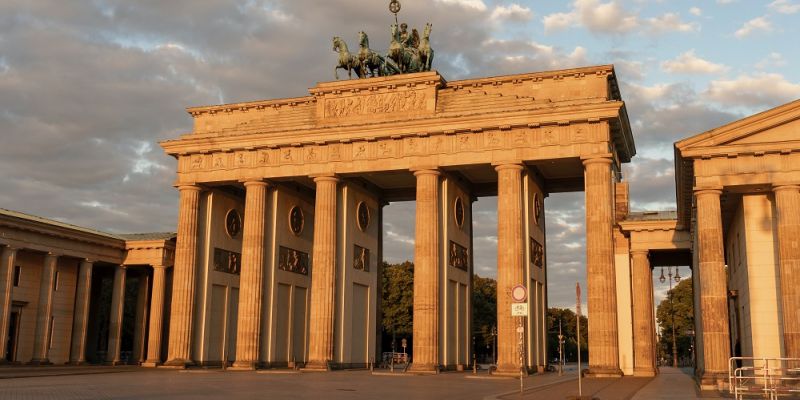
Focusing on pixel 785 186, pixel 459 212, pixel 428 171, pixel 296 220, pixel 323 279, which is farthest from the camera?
pixel 296 220

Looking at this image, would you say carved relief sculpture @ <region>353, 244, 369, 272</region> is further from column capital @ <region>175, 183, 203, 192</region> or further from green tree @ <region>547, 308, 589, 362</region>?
green tree @ <region>547, 308, 589, 362</region>

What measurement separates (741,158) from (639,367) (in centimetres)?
1743

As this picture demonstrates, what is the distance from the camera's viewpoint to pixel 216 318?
172 feet

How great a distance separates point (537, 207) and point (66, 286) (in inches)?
1304

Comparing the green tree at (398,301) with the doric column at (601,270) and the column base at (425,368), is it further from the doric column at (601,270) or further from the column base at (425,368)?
the doric column at (601,270)

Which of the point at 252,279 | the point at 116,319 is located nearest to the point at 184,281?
the point at 252,279

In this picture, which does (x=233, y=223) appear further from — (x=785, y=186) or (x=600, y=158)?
(x=785, y=186)

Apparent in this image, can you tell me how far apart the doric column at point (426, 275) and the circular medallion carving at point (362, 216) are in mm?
7550

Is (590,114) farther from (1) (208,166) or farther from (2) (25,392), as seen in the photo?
(2) (25,392)

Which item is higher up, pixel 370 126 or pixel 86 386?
pixel 370 126

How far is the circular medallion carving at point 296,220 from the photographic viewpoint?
176 feet

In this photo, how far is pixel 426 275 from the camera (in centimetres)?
4434

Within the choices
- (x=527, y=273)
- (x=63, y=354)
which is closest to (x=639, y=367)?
(x=527, y=273)

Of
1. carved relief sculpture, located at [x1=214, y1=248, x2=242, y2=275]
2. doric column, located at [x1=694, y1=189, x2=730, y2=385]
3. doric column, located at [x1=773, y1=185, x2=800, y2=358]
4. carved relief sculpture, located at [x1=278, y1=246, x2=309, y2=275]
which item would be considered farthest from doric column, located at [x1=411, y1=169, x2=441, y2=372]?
doric column, located at [x1=773, y1=185, x2=800, y2=358]
